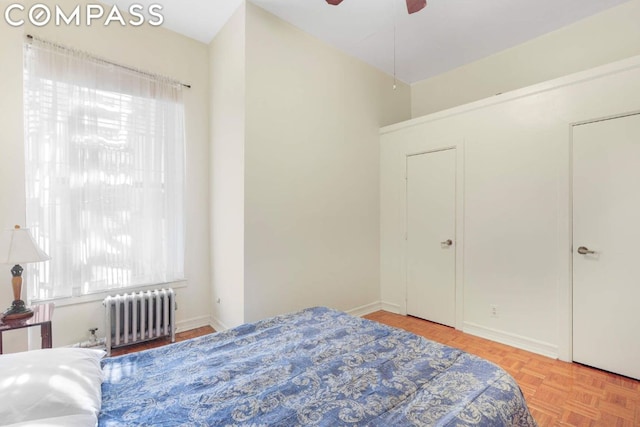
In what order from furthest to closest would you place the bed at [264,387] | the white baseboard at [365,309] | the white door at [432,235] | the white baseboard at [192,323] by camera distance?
the white baseboard at [365,309] < the white door at [432,235] < the white baseboard at [192,323] < the bed at [264,387]

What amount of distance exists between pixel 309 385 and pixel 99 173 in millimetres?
2664

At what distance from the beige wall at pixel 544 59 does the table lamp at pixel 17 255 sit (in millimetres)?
4533

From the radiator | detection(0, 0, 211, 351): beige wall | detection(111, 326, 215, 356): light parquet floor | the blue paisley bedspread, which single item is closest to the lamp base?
detection(0, 0, 211, 351): beige wall

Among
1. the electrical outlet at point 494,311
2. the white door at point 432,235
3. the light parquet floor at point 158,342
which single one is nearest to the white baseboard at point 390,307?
the white door at point 432,235

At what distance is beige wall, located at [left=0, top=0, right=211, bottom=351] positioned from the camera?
219 centimetres

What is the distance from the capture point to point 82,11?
2645mm

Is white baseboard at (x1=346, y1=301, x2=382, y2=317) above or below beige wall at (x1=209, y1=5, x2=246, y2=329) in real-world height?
below

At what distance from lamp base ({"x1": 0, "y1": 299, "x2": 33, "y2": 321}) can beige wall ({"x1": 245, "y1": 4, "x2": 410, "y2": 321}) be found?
1.53 metres

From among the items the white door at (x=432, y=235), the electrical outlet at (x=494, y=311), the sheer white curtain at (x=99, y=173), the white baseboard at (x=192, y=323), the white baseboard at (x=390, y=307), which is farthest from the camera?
the white baseboard at (x=390, y=307)

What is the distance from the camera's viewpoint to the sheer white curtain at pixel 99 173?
2441mm

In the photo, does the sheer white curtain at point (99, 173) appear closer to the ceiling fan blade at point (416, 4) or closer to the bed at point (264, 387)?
the bed at point (264, 387)

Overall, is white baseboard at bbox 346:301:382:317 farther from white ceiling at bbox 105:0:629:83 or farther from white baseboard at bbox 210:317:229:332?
white ceiling at bbox 105:0:629:83

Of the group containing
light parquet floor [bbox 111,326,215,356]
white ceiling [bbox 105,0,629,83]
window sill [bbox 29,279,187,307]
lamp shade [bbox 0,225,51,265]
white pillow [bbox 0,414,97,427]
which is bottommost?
light parquet floor [bbox 111,326,215,356]

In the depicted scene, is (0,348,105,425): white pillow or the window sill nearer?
(0,348,105,425): white pillow
